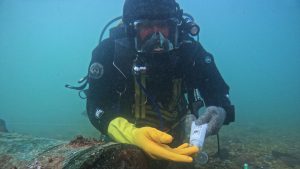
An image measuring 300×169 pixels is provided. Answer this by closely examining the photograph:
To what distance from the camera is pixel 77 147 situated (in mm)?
2797

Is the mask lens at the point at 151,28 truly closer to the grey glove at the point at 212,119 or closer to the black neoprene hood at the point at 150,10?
the black neoprene hood at the point at 150,10

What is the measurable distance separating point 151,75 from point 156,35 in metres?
0.55

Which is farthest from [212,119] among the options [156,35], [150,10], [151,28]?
[150,10]

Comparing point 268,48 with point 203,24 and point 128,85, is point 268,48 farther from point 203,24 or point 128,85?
point 128,85

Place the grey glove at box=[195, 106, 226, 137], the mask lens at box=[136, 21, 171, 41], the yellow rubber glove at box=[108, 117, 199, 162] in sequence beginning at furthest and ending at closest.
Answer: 1. the mask lens at box=[136, 21, 171, 41]
2. the grey glove at box=[195, 106, 226, 137]
3. the yellow rubber glove at box=[108, 117, 199, 162]

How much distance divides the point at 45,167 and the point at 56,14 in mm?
97560

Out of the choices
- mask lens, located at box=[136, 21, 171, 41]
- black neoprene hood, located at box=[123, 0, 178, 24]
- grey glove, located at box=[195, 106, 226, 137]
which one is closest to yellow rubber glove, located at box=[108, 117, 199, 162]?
grey glove, located at box=[195, 106, 226, 137]

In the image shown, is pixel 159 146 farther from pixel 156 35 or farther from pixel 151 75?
pixel 156 35

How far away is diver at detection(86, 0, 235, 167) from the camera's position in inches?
164

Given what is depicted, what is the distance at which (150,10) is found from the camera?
4.40 metres

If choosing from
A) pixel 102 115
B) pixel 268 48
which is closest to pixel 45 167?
pixel 102 115

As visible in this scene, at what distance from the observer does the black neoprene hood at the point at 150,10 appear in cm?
438

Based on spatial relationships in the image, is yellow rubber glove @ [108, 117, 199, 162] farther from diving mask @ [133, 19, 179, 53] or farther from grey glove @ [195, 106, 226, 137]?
diving mask @ [133, 19, 179, 53]

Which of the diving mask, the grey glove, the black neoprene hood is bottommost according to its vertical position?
the grey glove
